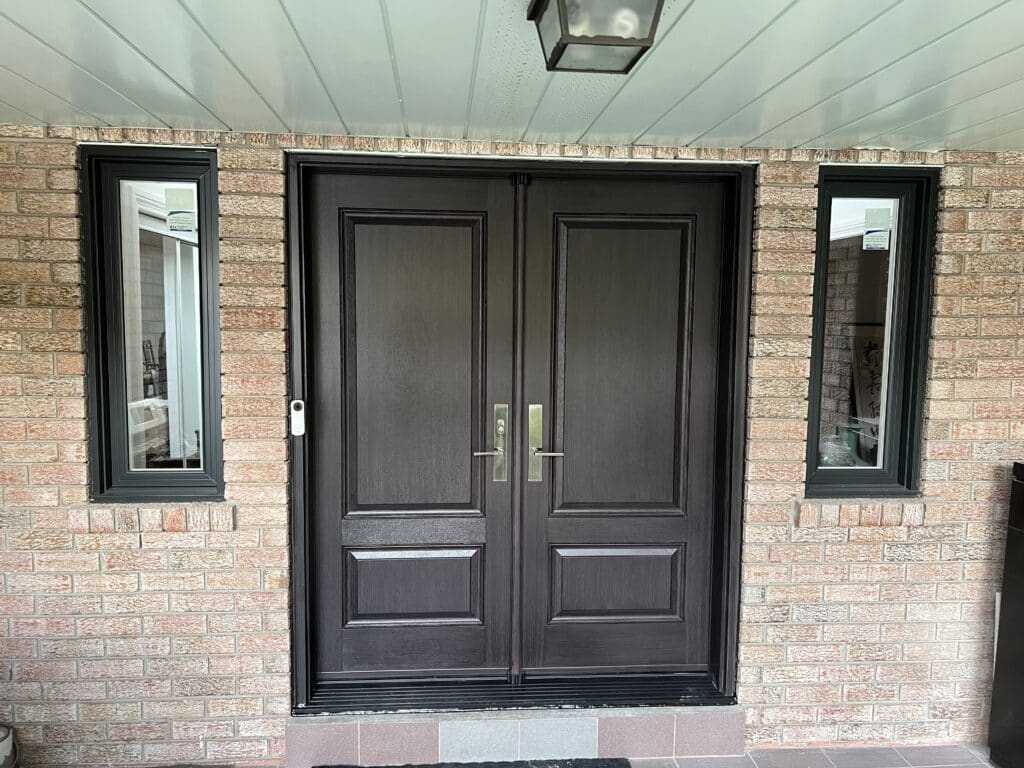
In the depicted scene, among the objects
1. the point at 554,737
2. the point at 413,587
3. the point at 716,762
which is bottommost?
the point at 716,762

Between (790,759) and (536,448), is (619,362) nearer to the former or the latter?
(536,448)

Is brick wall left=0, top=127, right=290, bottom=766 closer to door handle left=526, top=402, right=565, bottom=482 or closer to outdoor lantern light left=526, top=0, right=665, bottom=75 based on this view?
door handle left=526, top=402, right=565, bottom=482

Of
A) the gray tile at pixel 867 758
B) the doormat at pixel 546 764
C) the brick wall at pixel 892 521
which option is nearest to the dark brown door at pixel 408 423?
the doormat at pixel 546 764

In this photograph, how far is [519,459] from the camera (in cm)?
251

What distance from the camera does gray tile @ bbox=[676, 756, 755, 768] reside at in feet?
7.91

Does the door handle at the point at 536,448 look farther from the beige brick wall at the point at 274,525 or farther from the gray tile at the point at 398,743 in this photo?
the gray tile at the point at 398,743

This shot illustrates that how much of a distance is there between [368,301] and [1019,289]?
2.44 meters

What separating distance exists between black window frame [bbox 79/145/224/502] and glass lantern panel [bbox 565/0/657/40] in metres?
1.56

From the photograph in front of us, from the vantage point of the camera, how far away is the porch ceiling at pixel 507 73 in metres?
1.38

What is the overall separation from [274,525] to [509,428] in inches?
36.8

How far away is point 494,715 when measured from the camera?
2.41 m

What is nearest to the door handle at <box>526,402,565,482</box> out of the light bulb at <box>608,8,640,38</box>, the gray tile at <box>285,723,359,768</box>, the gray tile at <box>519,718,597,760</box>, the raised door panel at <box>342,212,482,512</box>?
the raised door panel at <box>342,212,482,512</box>

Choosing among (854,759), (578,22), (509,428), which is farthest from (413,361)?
(854,759)

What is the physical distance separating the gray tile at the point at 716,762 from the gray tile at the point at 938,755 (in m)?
0.63
